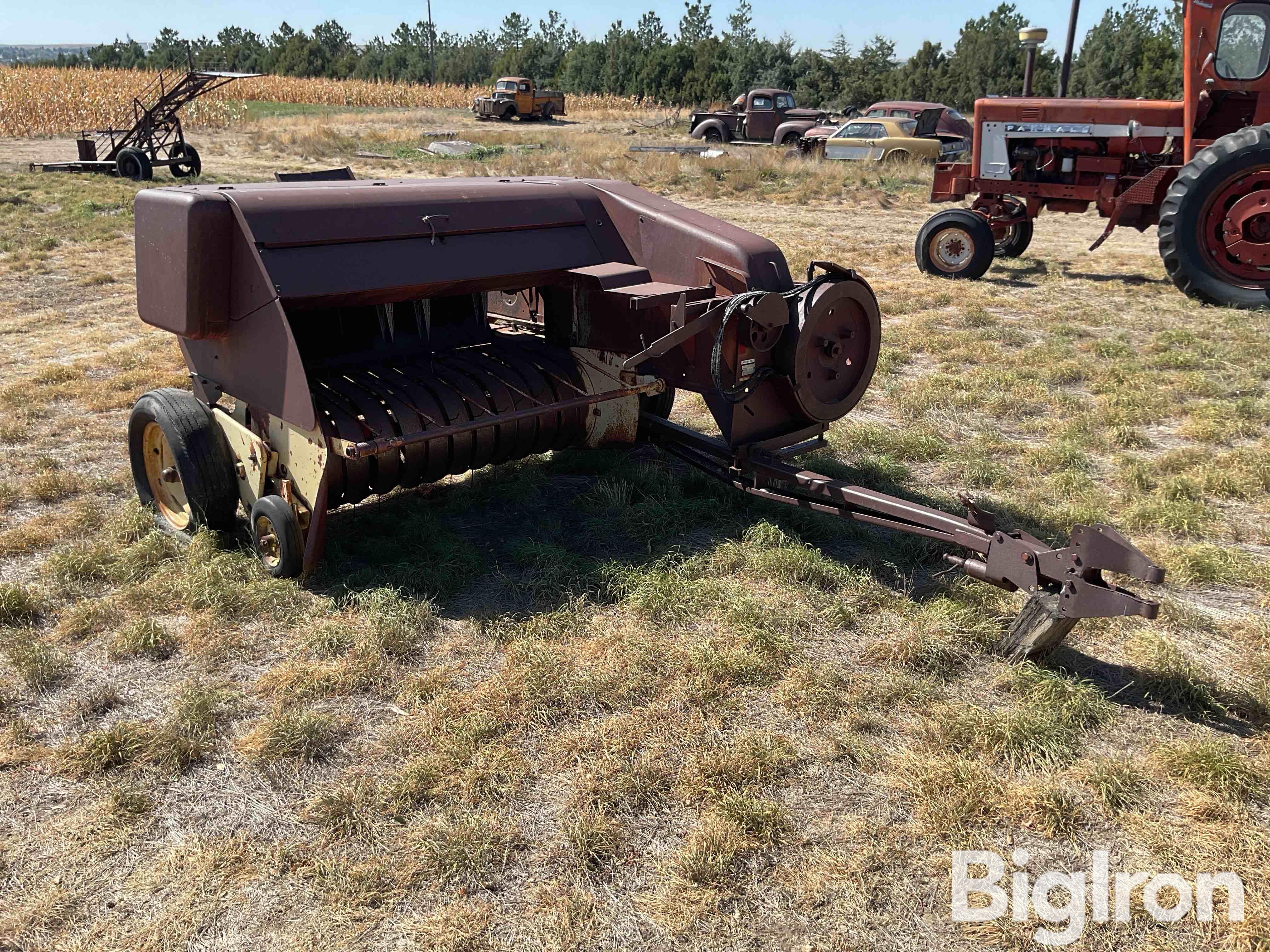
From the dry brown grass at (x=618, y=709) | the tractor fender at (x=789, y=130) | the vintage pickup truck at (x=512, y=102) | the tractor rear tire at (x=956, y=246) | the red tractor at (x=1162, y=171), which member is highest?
the vintage pickup truck at (x=512, y=102)

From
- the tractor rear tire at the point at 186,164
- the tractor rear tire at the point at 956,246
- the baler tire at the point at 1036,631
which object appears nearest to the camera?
the baler tire at the point at 1036,631

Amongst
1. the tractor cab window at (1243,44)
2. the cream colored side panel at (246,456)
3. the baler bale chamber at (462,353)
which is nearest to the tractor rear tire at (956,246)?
the tractor cab window at (1243,44)

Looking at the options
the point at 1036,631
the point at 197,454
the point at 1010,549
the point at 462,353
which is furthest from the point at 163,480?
the point at 1036,631

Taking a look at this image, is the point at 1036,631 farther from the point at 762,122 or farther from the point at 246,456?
the point at 762,122

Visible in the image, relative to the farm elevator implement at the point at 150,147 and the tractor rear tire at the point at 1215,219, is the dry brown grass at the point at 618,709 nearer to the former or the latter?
the tractor rear tire at the point at 1215,219

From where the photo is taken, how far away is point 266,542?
4.23 meters

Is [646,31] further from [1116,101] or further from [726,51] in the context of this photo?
[1116,101]

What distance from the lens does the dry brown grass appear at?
2.60m

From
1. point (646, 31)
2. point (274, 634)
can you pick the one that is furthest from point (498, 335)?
point (646, 31)

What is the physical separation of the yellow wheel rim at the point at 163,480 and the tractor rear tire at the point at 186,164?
15.0m

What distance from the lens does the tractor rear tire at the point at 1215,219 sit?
833 cm

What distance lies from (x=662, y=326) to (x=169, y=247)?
2128 mm

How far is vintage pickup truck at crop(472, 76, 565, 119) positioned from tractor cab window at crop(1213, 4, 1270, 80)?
1188 inches

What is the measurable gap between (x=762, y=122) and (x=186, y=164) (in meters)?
13.9
